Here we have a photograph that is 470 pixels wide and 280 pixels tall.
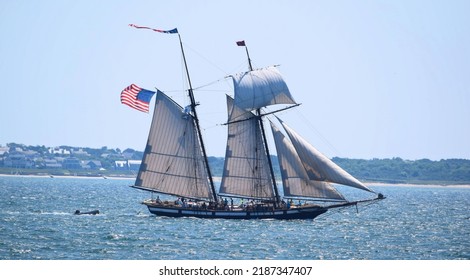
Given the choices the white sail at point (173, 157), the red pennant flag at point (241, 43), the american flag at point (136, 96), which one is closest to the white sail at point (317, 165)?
the red pennant flag at point (241, 43)

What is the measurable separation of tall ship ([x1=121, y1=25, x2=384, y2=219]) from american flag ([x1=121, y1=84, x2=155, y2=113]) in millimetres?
88

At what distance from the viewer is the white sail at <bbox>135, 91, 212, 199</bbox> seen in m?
95.8

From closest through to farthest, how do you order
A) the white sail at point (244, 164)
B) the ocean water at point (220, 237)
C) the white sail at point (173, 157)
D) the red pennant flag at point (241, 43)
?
the ocean water at point (220, 237) → the white sail at point (244, 164) → the white sail at point (173, 157) → the red pennant flag at point (241, 43)

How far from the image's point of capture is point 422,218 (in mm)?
110438

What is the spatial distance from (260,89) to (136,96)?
11.0 m

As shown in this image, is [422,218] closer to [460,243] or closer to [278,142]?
[278,142]

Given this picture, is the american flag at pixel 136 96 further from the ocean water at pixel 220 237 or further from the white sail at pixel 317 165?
the white sail at pixel 317 165

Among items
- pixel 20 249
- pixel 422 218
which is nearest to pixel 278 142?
pixel 422 218

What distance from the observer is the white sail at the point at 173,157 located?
314 feet

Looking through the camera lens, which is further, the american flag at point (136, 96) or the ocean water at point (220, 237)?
the american flag at point (136, 96)

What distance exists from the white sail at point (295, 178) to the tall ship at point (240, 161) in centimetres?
9

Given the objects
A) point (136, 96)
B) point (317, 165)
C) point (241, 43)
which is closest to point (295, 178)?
point (317, 165)

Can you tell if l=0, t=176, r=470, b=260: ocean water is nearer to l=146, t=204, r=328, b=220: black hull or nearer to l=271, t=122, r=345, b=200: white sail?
l=146, t=204, r=328, b=220: black hull
